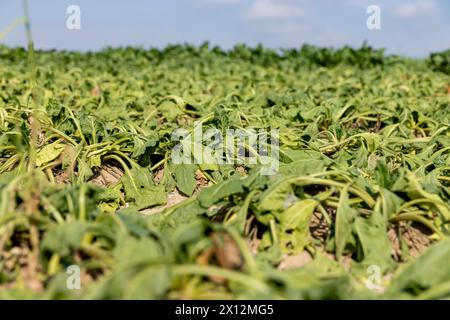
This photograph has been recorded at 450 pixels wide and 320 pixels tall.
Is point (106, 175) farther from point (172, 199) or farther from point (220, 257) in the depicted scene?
point (220, 257)

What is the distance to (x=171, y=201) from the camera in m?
3.40

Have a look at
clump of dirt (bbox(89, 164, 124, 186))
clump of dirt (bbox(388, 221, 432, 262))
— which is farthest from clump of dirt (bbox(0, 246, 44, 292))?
clump of dirt (bbox(89, 164, 124, 186))

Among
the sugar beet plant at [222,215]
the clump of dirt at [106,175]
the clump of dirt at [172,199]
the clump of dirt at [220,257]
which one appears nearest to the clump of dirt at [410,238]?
the sugar beet plant at [222,215]

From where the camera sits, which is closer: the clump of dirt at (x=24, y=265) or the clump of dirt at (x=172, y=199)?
the clump of dirt at (x=24, y=265)

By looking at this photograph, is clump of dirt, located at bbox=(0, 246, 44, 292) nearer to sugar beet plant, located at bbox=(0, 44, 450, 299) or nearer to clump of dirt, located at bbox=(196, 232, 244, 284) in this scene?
sugar beet plant, located at bbox=(0, 44, 450, 299)

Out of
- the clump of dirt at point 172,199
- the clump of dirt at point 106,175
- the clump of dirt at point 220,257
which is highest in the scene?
the clump of dirt at point 220,257

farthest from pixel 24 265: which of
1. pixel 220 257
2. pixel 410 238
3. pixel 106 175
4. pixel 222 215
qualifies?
pixel 106 175

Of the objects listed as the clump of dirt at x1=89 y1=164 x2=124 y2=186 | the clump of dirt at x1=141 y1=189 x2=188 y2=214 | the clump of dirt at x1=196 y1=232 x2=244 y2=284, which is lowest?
the clump of dirt at x1=141 y1=189 x2=188 y2=214

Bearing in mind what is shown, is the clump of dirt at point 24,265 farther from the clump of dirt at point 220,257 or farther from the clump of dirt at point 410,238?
the clump of dirt at point 410,238

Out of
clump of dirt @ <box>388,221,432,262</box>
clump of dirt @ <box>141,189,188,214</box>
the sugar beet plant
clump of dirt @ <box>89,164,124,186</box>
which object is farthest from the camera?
clump of dirt @ <box>89,164,124,186</box>

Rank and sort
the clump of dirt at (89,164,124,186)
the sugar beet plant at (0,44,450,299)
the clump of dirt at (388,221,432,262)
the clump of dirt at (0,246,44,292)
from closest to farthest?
the sugar beet plant at (0,44,450,299)
the clump of dirt at (0,246,44,292)
the clump of dirt at (388,221,432,262)
the clump of dirt at (89,164,124,186)
